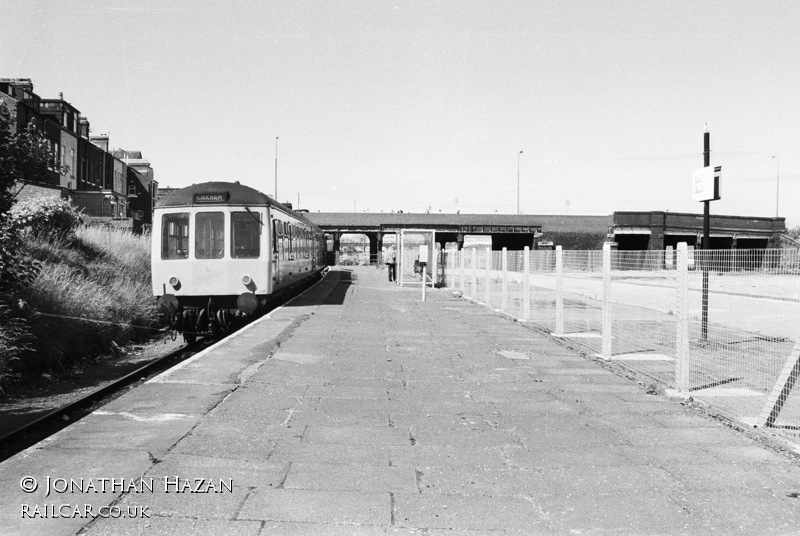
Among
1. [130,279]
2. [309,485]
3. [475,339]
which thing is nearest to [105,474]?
[309,485]

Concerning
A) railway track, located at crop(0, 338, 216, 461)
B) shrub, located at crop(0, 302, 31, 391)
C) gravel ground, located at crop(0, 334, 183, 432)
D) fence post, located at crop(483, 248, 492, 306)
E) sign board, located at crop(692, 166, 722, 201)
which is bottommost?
gravel ground, located at crop(0, 334, 183, 432)

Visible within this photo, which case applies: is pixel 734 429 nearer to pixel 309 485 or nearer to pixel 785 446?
pixel 785 446

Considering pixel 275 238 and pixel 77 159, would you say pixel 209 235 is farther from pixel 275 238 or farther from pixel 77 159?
pixel 77 159

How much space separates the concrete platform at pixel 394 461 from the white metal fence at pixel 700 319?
2.30 feet

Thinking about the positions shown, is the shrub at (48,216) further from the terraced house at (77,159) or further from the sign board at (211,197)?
the terraced house at (77,159)

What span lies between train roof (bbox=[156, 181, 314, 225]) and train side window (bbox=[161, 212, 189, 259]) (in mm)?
267

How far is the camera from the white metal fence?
5953 millimetres

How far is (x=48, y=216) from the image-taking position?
53.2 ft

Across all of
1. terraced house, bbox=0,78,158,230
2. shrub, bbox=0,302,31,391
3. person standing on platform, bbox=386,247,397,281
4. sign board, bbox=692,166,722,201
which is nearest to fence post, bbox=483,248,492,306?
sign board, bbox=692,166,722,201

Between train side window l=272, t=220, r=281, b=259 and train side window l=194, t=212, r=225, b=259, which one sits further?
train side window l=272, t=220, r=281, b=259

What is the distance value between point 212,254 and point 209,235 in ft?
1.25

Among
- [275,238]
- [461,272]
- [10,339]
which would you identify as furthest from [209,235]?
[461,272]

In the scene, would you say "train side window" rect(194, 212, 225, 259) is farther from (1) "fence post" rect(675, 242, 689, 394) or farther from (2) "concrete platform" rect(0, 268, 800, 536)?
(1) "fence post" rect(675, 242, 689, 394)

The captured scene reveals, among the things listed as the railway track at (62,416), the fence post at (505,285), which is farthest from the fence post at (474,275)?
the railway track at (62,416)
